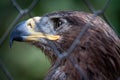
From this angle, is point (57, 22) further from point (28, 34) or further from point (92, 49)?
point (92, 49)

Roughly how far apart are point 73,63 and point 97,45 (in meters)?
0.15

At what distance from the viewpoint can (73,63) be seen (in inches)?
126

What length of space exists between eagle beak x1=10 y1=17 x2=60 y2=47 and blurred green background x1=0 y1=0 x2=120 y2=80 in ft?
3.62

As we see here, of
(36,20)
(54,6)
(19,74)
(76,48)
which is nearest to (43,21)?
(36,20)

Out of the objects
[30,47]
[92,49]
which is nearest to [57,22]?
[92,49]

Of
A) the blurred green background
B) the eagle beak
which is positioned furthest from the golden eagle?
the blurred green background

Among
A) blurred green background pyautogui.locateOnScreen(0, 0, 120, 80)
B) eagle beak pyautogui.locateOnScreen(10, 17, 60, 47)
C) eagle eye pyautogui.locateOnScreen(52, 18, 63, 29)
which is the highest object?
eagle beak pyautogui.locateOnScreen(10, 17, 60, 47)

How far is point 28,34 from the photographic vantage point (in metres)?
3.38

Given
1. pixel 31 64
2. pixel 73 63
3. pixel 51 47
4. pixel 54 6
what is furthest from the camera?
pixel 31 64

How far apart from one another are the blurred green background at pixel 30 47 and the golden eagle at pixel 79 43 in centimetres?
104

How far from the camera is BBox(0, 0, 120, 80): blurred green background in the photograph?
4.59 metres

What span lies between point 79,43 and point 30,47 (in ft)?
5.57

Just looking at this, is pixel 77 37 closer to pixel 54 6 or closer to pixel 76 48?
pixel 76 48

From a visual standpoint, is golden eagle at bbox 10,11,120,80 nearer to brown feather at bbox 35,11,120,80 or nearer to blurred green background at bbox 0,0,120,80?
brown feather at bbox 35,11,120,80
